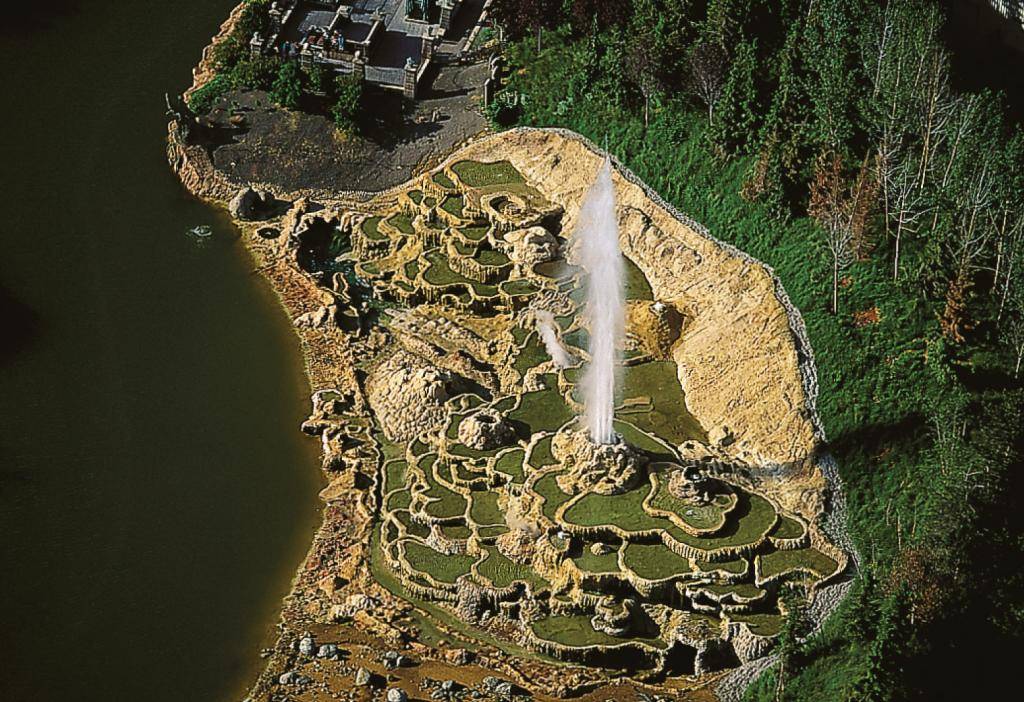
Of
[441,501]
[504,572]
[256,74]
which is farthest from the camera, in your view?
[256,74]

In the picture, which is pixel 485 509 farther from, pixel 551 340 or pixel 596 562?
pixel 551 340

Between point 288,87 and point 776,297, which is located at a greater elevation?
point 776,297

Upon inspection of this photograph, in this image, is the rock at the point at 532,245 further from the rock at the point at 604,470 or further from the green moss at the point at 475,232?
the rock at the point at 604,470

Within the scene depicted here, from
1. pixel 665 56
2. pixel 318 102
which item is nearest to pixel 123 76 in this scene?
pixel 318 102

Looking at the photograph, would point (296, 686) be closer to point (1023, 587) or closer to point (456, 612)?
point (456, 612)

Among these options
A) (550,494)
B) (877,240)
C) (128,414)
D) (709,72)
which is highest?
(709,72)

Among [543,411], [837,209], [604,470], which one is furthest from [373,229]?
[837,209]

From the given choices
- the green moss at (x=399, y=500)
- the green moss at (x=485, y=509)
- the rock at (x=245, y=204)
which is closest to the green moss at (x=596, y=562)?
the green moss at (x=485, y=509)

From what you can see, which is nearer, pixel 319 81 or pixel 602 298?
pixel 602 298
